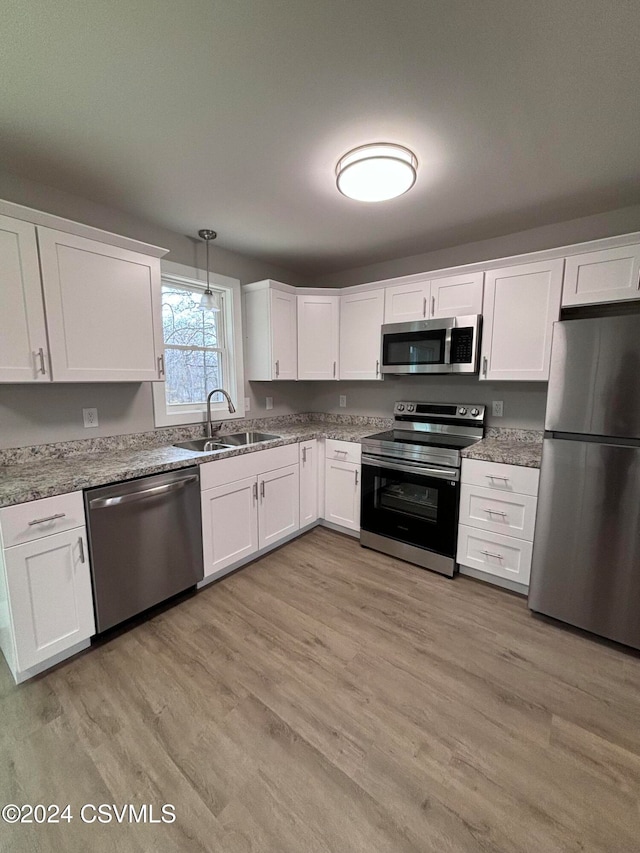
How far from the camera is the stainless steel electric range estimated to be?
8.21 feet

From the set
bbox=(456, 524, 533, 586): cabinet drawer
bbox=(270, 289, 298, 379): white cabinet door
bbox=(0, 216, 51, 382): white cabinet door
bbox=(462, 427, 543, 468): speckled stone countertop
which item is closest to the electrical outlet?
bbox=(0, 216, 51, 382): white cabinet door

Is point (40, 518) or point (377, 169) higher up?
point (377, 169)

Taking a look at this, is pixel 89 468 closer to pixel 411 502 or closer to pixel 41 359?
pixel 41 359

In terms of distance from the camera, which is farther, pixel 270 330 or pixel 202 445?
pixel 270 330

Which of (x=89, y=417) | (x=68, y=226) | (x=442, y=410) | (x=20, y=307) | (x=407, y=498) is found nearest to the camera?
(x=20, y=307)

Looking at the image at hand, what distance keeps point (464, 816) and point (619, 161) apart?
2825mm

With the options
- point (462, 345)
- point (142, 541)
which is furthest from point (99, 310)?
point (462, 345)

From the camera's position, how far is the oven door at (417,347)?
2.64 meters

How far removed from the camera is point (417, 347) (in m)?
2.80

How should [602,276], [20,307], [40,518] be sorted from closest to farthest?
[40,518], [20,307], [602,276]

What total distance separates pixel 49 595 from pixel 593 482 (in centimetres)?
274

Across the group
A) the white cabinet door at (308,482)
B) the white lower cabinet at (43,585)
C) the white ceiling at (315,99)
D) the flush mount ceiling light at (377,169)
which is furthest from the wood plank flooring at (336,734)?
the white ceiling at (315,99)

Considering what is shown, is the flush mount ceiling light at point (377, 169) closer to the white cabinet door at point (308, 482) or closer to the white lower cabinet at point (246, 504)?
the white lower cabinet at point (246, 504)

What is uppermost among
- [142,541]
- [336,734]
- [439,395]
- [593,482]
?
[439,395]
